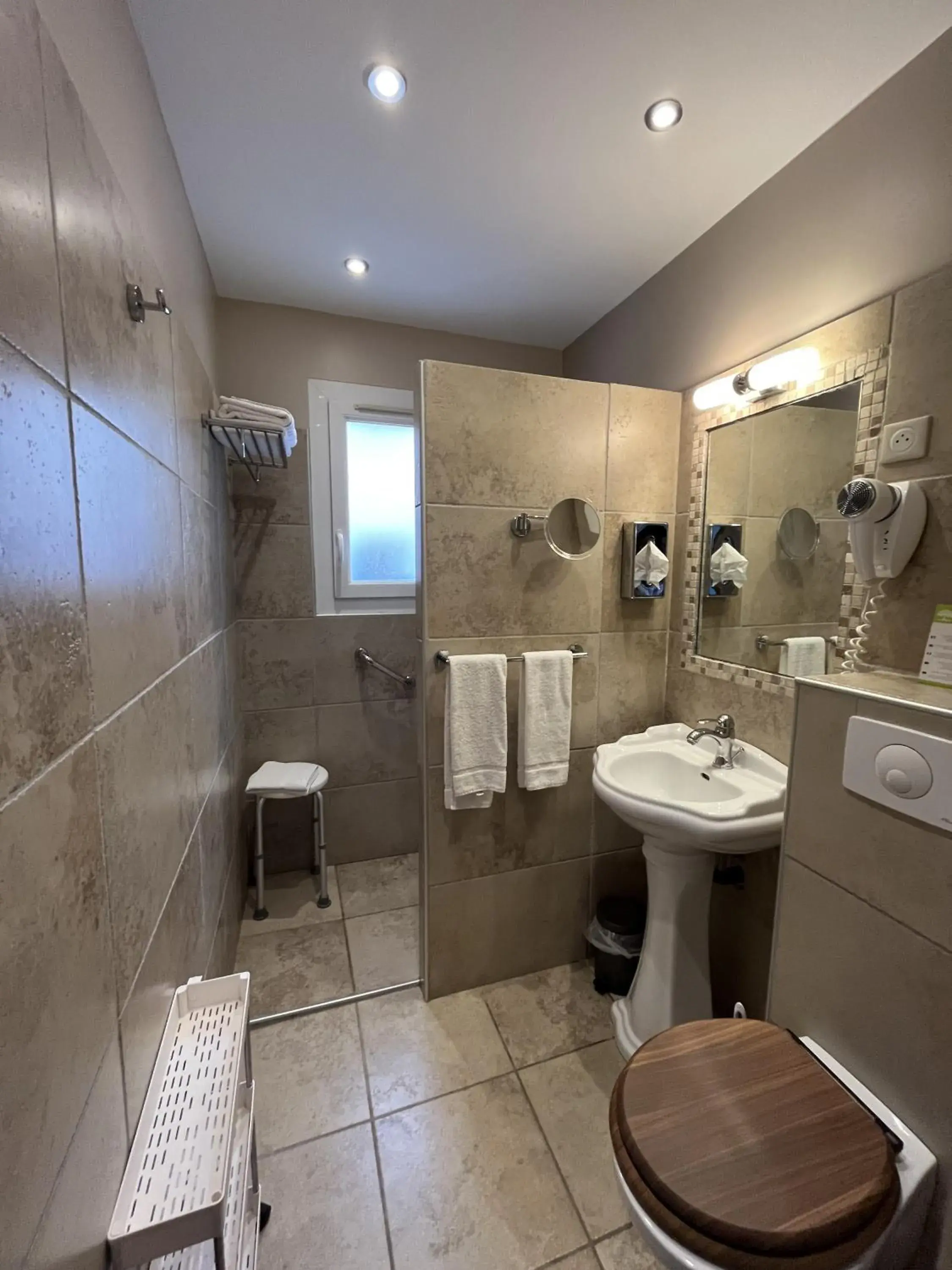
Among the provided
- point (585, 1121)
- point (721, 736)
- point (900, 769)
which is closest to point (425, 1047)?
point (585, 1121)

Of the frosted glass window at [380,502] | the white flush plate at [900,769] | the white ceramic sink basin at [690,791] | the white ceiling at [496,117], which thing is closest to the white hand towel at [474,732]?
the white ceramic sink basin at [690,791]

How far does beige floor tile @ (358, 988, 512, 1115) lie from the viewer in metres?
1.39

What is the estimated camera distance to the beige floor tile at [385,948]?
70.2 inches

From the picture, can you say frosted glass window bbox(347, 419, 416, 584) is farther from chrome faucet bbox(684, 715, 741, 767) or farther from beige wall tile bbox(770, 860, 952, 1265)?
beige wall tile bbox(770, 860, 952, 1265)

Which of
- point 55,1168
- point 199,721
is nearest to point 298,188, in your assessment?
point 199,721

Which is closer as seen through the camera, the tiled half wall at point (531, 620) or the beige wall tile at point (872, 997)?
the beige wall tile at point (872, 997)

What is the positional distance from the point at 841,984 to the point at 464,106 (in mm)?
2001

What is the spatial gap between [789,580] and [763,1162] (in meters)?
1.23

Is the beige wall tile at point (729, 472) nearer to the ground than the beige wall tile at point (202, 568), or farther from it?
farther from it

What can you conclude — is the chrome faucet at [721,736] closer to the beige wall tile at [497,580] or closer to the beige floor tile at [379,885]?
the beige wall tile at [497,580]

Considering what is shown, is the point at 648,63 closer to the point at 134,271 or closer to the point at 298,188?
the point at 298,188

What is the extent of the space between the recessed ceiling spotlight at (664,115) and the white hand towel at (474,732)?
1.40 metres

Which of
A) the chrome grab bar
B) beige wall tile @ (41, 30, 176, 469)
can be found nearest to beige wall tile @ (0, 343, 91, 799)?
beige wall tile @ (41, 30, 176, 469)

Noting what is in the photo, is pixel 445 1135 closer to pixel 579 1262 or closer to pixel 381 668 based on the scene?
pixel 579 1262
